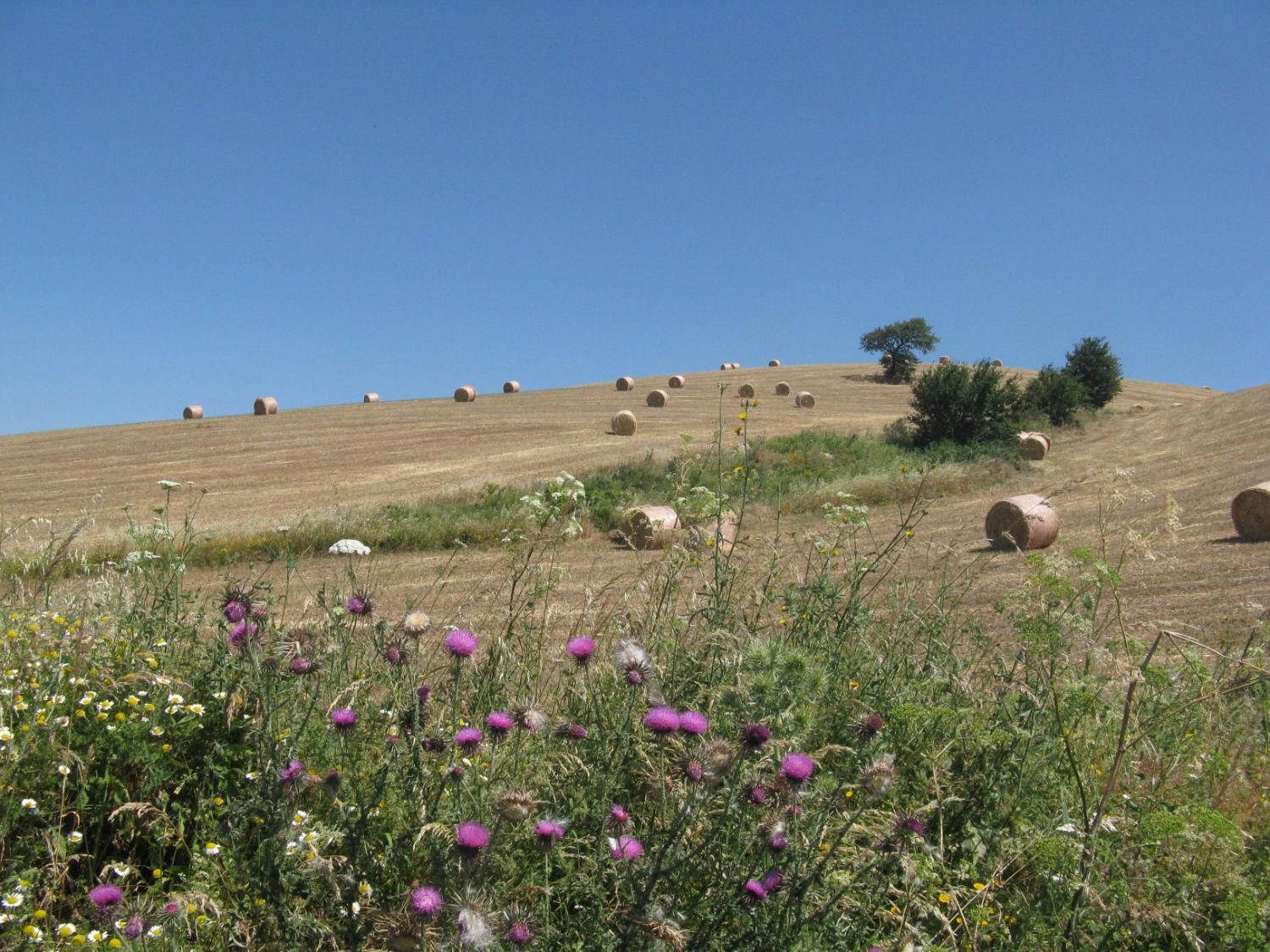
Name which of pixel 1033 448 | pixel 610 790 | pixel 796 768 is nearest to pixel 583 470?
Answer: pixel 1033 448

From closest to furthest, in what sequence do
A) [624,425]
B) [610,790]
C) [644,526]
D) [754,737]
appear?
1. [754,737]
2. [610,790]
3. [644,526]
4. [624,425]

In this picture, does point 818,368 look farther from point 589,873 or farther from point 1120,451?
point 589,873

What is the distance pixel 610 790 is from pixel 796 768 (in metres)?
0.99

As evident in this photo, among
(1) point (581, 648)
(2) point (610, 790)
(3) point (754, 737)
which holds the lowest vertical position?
(2) point (610, 790)

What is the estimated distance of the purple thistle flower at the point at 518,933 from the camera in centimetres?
186

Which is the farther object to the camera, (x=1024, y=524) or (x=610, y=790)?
(x=1024, y=524)

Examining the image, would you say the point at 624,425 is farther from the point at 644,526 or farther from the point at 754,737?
the point at 754,737

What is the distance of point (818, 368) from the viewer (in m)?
66.6

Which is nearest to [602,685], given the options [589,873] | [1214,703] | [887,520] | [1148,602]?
[589,873]

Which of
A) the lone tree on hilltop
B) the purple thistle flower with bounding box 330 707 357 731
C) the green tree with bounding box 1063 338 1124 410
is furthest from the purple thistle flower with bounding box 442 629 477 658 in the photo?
the lone tree on hilltop

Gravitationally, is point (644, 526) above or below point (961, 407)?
below

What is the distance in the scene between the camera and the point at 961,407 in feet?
96.3

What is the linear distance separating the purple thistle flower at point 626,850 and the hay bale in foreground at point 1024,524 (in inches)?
548

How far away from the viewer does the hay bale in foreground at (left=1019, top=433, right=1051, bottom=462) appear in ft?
93.0
